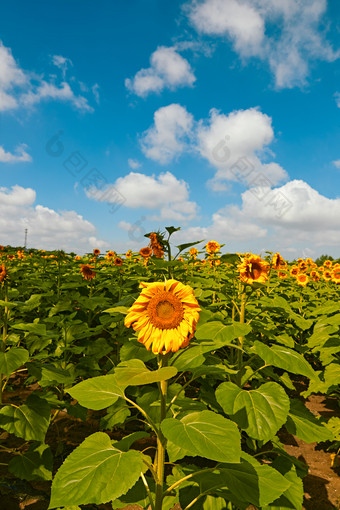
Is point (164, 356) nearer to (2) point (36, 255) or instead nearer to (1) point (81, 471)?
(1) point (81, 471)

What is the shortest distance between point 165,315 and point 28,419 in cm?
154

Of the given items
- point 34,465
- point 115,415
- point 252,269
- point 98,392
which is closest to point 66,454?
point 115,415

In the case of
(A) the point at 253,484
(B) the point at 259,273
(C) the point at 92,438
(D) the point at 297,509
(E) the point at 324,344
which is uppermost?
(B) the point at 259,273

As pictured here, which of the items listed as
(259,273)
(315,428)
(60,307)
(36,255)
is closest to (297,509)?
(315,428)

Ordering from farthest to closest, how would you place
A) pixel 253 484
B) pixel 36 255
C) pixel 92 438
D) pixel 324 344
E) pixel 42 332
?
pixel 36 255, pixel 324 344, pixel 42 332, pixel 92 438, pixel 253 484

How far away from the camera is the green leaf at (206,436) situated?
3.90 feet

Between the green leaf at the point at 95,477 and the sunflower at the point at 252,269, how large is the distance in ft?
6.69

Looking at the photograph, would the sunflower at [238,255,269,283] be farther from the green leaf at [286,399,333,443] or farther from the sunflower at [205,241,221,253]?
the sunflower at [205,241,221,253]

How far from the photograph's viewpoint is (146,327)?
1.74 metres

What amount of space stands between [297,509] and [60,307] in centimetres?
328

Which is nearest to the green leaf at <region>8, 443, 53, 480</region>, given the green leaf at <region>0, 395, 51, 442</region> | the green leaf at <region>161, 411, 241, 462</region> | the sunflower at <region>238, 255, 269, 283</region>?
the green leaf at <region>0, 395, 51, 442</region>

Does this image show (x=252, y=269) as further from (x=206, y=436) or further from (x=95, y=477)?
(x=95, y=477)

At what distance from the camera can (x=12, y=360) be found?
2.23 metres

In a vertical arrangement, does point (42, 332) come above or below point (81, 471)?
above
